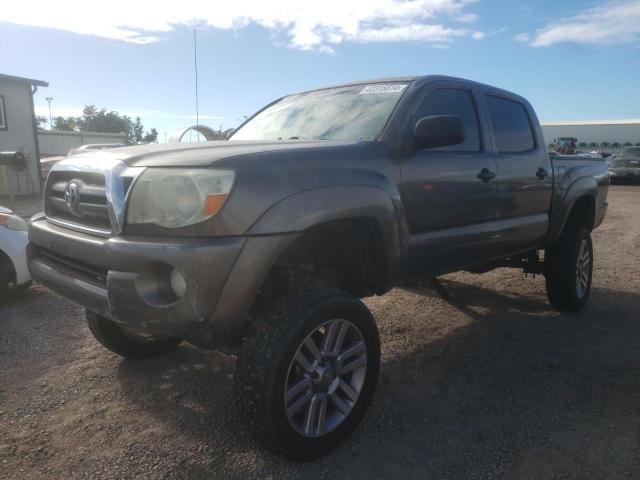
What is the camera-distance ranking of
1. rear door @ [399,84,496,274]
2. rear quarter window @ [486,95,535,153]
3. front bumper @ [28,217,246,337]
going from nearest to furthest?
front bumper @ [28,217,246,337] → rear door @ [399,84,496,274] → rear quarter window @ [486,95,535,153]

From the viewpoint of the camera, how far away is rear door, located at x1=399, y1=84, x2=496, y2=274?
3.06m

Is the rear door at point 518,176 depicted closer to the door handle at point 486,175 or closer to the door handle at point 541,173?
the door handle at point 541,173

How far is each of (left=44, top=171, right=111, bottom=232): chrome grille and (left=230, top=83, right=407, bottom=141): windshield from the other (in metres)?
1.29

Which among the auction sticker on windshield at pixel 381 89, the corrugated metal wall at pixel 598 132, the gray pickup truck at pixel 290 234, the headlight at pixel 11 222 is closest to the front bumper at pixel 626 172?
the corrugated metal wall at pixel 598 132

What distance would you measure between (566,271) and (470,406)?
2.30m

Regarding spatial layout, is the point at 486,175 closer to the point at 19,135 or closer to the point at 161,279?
the point at 161,279

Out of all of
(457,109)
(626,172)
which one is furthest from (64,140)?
(457,109)

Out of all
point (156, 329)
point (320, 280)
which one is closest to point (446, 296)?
point (320, 280)

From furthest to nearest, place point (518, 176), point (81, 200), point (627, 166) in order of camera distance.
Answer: point (627, 166) < point (518, 176) < point (81, 200)

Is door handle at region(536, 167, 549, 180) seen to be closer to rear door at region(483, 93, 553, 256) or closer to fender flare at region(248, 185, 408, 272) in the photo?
rear door at region(483, 93, 553, 256)

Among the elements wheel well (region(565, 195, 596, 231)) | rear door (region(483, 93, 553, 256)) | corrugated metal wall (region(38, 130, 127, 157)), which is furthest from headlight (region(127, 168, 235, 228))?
corrugated metal wall (region(38, 130, 127, 157))

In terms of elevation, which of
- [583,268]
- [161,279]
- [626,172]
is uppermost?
[161,279]

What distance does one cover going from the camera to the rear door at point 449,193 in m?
3.06

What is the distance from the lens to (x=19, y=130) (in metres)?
17.1
